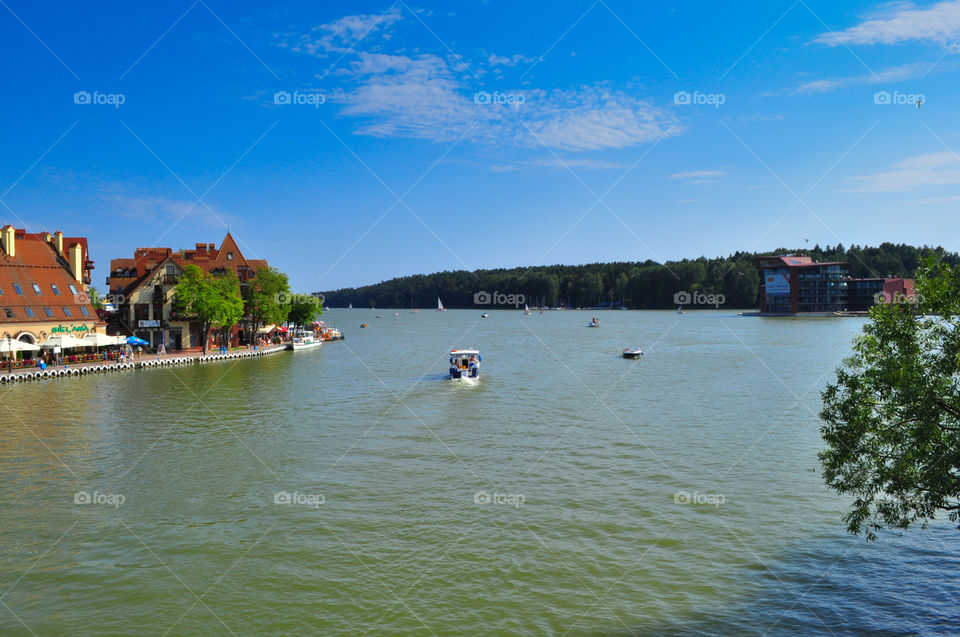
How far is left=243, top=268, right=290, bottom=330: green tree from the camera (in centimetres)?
8894

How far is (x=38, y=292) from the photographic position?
201ft

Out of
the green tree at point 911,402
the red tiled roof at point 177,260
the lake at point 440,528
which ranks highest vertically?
the red tiled roof at point 177,260

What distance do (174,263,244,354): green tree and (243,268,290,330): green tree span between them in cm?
646

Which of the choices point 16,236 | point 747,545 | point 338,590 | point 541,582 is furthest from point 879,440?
point 16,236

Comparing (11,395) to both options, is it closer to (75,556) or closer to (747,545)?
(75,556)

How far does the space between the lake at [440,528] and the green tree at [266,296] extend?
4674 cm

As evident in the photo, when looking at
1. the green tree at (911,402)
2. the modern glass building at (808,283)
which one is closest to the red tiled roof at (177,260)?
the green tree at (911,402)

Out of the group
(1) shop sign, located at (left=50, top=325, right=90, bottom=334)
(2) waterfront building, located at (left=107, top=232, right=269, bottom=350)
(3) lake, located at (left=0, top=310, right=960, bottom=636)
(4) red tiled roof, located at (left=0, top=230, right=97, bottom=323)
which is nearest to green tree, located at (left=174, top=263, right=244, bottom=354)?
(2) waterfront building, located at (left=107, top=232, right=269, bottom=350)

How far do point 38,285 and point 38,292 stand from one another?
3.74 ft

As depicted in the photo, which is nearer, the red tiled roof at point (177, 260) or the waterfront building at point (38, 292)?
the waterfront building at point (38, 292)

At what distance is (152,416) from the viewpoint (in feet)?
127

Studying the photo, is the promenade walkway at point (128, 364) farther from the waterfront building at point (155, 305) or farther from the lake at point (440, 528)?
the lake at point (440, 528)

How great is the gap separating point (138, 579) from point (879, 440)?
1864 centimetres

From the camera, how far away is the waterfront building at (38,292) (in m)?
57.6
